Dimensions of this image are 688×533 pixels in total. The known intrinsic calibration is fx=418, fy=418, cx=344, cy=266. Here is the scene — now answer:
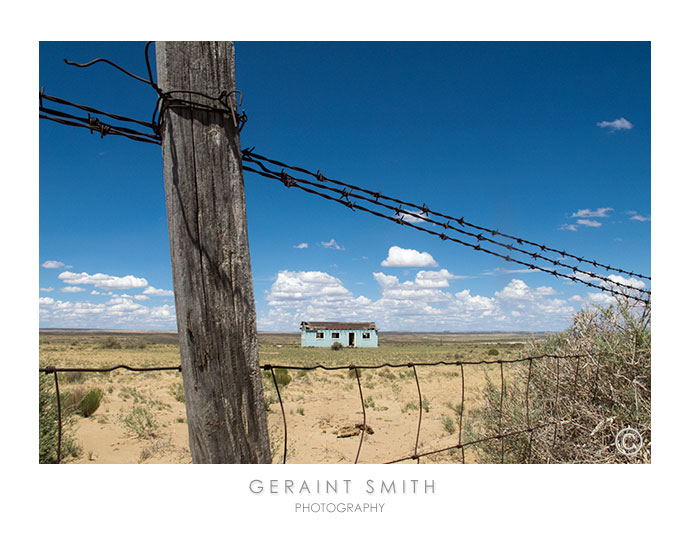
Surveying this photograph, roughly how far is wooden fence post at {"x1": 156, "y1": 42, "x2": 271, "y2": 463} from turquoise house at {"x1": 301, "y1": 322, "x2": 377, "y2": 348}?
4802 cm

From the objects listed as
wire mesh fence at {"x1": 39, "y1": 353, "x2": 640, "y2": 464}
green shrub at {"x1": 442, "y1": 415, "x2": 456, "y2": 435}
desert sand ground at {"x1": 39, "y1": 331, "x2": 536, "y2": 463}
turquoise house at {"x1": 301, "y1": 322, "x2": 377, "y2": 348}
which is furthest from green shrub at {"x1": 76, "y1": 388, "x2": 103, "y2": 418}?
turquoise house at {"x1": 301, "y1": 322, "x2": 377, "y2": 348}

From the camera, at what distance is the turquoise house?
49375 millimetres

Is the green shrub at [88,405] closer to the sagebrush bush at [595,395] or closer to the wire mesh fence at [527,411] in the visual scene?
the wire mesh fence at [527,411]

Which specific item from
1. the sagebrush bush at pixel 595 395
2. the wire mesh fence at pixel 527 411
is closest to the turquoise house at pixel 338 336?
the wire mesh fence at pixel 527 411

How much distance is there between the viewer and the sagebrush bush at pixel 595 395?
363 centimetres

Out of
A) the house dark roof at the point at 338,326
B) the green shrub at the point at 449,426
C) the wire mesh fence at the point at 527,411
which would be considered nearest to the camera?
the wire mesh fence at the point at 527,411

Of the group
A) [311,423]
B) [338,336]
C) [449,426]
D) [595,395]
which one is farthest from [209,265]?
[338,336]

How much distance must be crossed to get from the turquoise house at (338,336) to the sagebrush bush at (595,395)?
45211 millimetres

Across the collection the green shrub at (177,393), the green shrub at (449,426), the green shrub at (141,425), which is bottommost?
the green shrub at (177,393)

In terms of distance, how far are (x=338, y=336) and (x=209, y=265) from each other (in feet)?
160

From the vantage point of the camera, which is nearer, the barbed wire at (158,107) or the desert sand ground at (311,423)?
the barbed wire at (158,107)

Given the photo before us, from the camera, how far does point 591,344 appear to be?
404 cm
